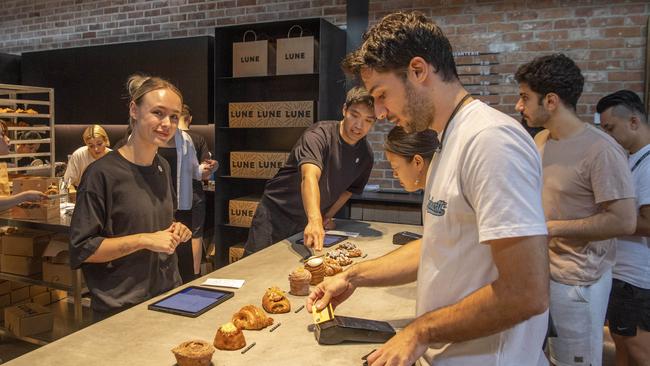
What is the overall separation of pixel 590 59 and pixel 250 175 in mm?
3034

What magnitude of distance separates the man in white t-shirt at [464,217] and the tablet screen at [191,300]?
714 millimetres

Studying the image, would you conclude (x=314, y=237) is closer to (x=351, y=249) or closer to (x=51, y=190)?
(x=351, y=249)

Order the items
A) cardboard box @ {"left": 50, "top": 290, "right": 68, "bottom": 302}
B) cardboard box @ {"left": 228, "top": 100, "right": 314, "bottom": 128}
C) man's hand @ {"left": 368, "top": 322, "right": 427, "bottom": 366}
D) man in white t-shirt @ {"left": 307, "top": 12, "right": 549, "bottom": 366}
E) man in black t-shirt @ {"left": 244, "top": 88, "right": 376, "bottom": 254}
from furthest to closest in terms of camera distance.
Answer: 1. cardboard box @ {"left": 228, "top": 100, "right": 314, "bottom": 128}
2. cardboard box @ {"left": 50, "top": 290, "right": 68, "bottom": 302}
3. man in black t-shirt @ {"left": 244, "top": 88, "right": 376, "bottom": 254}
4. man's hand @ {"left": 368, "top": 322, "right": 427, "bottom": 366}
5. man in white t-shirt @ {"left": 307, "top": 12, "right": 549, "bottom": 366}

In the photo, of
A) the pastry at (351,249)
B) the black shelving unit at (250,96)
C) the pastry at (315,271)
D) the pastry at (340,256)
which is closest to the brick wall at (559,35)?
the black shelving unit at (250,96)

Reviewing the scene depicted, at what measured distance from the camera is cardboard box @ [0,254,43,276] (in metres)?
3.42

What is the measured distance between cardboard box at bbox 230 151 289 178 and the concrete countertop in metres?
2.65

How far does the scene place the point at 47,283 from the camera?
328 cm

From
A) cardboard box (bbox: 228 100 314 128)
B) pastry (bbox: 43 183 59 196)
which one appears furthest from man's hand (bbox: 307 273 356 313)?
cardboard box (bbox: 228 100 314 128)

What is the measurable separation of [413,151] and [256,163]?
9.51 feet

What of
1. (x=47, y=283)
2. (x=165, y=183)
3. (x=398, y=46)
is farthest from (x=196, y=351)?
(x=47, y=283)

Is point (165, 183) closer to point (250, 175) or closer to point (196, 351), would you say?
point (196, 351)

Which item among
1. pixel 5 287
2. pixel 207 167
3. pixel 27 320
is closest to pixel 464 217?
pixel 27 320

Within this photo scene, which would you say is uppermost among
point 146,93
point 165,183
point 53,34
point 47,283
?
point 53,34

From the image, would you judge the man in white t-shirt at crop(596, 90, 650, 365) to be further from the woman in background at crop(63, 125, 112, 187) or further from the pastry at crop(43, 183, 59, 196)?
the woman in background at crop(63, 125, 112, 187)
